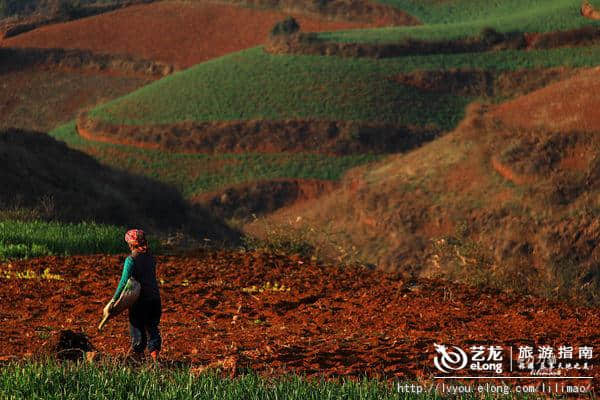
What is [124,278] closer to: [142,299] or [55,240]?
[142,299]

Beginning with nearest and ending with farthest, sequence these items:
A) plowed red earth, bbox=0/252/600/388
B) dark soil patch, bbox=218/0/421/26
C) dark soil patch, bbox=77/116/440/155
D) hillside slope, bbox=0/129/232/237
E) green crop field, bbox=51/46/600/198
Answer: plowed red earth, bbox=0/252/600/388, hillside slope, bbox=0/129/232/237, green crop field, bbox=51/46/600/198, dark soil patch, bbox=77/116/440/155, dark soil patch, bbox=218/0/421/26

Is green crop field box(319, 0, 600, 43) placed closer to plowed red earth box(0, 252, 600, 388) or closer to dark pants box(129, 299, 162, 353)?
plowed red earth box(0, 252, 600, 388)

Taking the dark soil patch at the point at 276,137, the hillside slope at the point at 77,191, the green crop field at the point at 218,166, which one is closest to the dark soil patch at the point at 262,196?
the green crop field at the point at 218,166

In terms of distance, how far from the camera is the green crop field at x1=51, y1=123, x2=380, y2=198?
39.4 metres

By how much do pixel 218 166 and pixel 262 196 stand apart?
170 inches

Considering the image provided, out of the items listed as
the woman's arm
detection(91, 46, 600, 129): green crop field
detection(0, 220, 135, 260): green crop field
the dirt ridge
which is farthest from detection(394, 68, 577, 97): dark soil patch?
the woman's arm

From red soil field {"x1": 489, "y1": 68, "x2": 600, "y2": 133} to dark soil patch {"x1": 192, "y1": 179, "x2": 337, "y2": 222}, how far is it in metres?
8.25

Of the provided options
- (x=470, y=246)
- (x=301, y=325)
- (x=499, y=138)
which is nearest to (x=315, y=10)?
(x=499, y=138)

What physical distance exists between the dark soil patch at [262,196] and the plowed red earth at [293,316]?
21954 millimetres

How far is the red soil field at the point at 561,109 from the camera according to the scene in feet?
92.8

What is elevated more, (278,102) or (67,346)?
(278,102)

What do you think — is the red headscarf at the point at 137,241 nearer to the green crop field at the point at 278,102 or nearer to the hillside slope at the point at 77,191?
the hillside slope at the point at 77,191

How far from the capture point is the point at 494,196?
2678 cm

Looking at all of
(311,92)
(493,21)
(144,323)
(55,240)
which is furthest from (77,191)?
(493,21)
